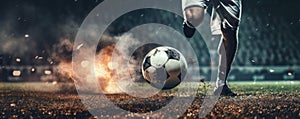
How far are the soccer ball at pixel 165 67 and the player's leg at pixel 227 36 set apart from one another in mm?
633

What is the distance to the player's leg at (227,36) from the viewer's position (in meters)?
5.74

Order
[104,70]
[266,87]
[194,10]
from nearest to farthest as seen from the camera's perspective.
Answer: [194,10], [266,87], [104,70]

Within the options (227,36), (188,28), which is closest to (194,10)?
(188,28)

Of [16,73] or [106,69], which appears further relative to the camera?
[16,73]

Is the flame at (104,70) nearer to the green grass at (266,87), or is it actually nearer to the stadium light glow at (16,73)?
the green grass at (266,87)

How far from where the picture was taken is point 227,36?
19.5ft

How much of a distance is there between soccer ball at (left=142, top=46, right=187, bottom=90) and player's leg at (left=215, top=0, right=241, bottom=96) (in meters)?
0.63

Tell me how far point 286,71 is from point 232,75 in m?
1.96

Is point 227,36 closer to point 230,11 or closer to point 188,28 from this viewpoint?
point 230,11

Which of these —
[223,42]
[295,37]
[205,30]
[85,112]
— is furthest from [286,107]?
[205,30]

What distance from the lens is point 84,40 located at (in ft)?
40.1

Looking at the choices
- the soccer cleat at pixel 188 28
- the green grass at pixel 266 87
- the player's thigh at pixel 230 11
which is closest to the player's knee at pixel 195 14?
the soccer cleat at pixel 188 28

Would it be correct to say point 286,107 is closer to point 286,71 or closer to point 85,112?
point 85,112

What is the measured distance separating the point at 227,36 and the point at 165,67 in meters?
0.99
